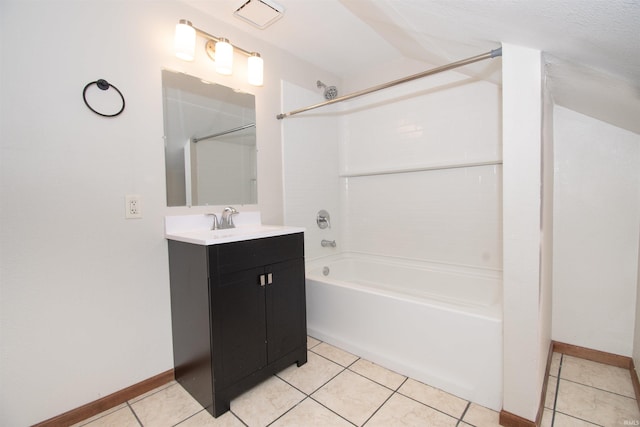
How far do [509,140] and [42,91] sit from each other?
2044 mm

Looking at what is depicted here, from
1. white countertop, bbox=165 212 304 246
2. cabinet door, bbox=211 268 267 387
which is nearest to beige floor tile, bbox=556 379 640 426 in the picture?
cabinet door, bbox=211 268 267 387

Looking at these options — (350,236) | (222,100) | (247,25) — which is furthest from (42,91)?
(350,236)

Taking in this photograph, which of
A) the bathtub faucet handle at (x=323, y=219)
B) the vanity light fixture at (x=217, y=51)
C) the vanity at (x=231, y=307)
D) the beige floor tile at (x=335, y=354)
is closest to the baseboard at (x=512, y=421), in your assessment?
the beige floor tile at (x=335, y=354)

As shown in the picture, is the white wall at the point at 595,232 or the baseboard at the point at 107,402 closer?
the baseboard at the point at 107,402

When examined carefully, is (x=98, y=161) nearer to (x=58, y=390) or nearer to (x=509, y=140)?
(x=58, y=390)

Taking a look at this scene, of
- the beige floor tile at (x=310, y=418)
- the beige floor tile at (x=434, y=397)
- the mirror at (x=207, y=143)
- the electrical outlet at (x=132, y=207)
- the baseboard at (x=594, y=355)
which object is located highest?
the mirror at (x=207, y=143)

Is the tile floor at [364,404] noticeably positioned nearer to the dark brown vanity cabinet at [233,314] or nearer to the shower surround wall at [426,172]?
the dark brown vanity cabinet at [233,314]

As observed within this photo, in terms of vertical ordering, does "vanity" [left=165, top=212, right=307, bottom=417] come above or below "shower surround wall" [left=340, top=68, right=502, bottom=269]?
below

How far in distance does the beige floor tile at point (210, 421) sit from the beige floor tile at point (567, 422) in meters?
1.44

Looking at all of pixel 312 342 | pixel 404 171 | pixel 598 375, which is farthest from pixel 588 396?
pixel 404 171

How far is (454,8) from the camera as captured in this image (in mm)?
1085

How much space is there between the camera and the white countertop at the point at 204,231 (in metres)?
1.43

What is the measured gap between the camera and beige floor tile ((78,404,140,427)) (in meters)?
1.36

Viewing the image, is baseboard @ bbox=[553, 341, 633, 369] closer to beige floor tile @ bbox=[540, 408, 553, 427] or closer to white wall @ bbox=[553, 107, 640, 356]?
white wall @ bbox=[553, 107, 640, 356]
